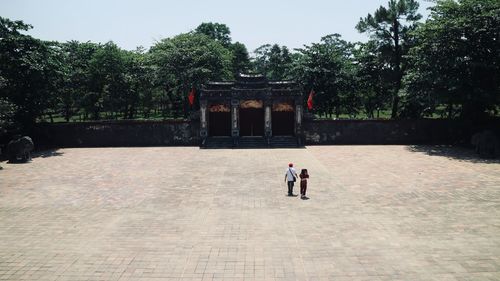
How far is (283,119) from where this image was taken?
27.7m

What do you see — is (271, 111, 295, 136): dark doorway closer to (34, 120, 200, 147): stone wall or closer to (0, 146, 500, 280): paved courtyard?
(34, 120, 200, 147): stone wall

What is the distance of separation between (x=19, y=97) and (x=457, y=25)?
93.5ft

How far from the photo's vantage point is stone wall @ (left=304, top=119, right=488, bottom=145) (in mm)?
26578

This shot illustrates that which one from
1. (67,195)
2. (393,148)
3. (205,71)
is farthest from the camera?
(205,71)

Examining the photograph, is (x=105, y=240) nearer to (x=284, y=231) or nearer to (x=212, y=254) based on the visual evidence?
(x=212, y=254)

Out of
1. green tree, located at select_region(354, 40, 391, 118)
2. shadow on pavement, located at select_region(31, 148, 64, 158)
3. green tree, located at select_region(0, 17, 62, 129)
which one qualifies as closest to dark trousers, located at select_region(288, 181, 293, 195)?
shadow on pavement, located at select_region(31, 148, 64, 158)

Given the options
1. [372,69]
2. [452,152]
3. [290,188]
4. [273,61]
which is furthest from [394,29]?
[273,61]

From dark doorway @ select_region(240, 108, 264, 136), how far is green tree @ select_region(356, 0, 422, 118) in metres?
11.7

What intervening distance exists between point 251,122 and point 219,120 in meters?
2.53

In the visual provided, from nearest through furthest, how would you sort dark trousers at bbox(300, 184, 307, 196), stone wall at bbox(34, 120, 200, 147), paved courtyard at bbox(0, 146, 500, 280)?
1. paved courtyard at bbox(0, 146, 500, 280)
2. dark trousers at bbox(300, 184, 307, 196)
3. stone wall at bbox(34, 120, 200, 147)

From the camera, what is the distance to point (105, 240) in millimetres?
9023

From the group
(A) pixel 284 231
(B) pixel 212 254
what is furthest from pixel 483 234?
(B) pixel 212 254

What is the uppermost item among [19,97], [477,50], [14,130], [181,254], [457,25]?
[457,25]

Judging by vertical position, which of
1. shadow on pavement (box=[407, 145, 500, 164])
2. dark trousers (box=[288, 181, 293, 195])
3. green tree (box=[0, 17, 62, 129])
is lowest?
dark trousers (box=[288, 181, 293, 195])
